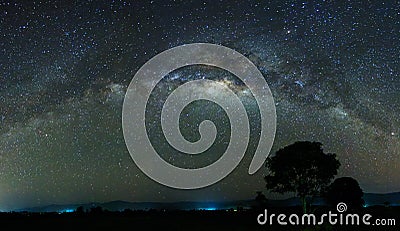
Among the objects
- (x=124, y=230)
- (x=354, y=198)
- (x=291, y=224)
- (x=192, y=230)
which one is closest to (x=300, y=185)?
(x=291, y=224)

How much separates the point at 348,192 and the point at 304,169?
27.9 meters

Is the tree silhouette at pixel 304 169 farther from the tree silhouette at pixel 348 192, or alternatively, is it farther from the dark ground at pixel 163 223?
the tree silhouette at pixel 348 192

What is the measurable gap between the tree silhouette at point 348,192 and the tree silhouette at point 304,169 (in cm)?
2285

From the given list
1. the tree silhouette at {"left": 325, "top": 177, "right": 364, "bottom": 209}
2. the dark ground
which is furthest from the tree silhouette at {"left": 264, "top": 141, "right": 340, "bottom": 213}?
the tree silhouette at {"left": 325, "top": 177, "right": 364, "bottom": 209}

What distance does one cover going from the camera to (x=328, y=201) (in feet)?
200

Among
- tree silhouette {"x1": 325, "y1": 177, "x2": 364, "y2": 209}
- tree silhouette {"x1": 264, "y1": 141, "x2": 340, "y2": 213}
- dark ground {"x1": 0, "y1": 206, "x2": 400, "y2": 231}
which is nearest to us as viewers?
dark ground {"x1": 0, "y1": 206, "x2": 400, "y2": 231}

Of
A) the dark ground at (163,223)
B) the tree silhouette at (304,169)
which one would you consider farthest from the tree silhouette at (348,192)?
the tree silhouette at (304,169)

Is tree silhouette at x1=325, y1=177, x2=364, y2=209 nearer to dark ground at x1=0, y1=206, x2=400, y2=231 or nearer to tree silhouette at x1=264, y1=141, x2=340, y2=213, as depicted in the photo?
dark ground at x1=0, y1=206, x2=400, y2=231

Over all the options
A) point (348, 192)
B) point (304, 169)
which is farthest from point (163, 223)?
point (348, 192)

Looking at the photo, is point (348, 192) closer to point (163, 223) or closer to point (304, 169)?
point (304, 169)

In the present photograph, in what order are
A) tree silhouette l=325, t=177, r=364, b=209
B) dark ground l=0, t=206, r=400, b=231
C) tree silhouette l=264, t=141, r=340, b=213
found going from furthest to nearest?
tree silhouette l=325, t=177, r=364, b=209 → tree silhouette l=264, t=141, r=340, b=213 → dark ground l=0, t=206, r=400, b=231

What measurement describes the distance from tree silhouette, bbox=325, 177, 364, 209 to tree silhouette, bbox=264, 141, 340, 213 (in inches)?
900

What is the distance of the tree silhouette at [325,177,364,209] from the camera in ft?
218

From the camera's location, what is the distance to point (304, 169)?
42.9m
